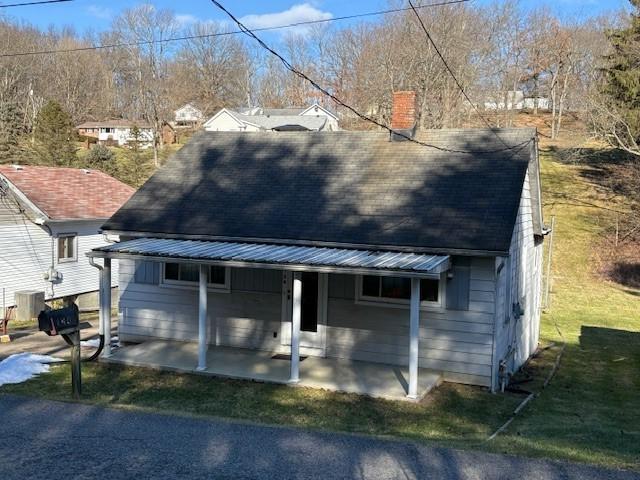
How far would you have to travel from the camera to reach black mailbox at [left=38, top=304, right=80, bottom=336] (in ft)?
27.5

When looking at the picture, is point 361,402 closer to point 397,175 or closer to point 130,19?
point 397,175

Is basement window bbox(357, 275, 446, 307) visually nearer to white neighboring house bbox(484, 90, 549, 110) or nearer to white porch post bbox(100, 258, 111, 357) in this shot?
white porch post bbox(100, 258, 111, 357)

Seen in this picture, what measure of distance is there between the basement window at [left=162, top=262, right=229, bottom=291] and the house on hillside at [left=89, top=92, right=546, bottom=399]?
0.03m

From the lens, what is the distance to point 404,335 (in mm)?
11586

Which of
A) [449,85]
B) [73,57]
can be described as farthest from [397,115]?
[73,57]

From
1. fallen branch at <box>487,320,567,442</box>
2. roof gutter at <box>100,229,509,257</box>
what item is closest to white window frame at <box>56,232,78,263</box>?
roof gutter at <box>100,229,509,257</box>

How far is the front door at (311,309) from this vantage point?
12180mm

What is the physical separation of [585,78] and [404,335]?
57.5 m

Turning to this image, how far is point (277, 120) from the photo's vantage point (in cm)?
5512

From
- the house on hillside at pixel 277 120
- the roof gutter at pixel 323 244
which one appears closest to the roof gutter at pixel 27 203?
the roof gutter at pixel 323 244

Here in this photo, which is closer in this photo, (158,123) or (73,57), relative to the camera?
(158,123)

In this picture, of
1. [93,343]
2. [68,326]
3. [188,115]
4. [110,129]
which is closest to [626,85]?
[93,343]

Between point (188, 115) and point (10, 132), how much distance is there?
954 inches

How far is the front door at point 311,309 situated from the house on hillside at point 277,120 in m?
40.8
